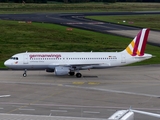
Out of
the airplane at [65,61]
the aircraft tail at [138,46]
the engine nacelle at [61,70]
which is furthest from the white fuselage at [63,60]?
the aircraft tail at [138,46]

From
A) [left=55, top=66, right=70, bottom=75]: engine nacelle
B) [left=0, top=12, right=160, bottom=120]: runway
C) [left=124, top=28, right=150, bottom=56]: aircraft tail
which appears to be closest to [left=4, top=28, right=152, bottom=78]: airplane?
[left=55, top=66, right=70, bottom=75]: engine nacelle

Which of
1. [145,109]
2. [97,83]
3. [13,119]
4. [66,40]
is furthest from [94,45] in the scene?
[13,119]

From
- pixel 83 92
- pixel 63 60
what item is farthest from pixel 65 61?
pixel 83 92

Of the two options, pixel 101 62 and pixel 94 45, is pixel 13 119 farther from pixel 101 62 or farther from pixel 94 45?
pixel 94 45

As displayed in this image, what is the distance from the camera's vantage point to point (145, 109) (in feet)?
138

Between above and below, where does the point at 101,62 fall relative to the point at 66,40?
below

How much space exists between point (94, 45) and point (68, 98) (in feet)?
146

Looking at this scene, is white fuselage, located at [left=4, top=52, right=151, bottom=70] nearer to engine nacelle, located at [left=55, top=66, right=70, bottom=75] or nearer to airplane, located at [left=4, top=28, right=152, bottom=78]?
airplane, located at [left=4, top=28, right=152, bottom=78]

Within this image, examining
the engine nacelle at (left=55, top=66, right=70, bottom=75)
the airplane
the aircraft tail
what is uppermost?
the aircraft tail

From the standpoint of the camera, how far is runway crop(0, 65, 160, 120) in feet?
136

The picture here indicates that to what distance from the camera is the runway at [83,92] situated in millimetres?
41500

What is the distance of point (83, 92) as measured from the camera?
163 ft

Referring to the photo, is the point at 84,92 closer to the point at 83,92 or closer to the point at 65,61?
the point at 83,92

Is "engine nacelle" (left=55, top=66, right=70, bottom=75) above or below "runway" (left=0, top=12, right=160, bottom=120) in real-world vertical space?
above
